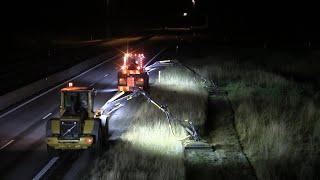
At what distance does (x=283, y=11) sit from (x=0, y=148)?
9062 centimetres

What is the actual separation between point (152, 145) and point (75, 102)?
3.16 m

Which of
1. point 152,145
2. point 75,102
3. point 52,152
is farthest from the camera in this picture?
point 152,145

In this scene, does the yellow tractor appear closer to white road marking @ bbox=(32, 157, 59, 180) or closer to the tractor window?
the tractor window

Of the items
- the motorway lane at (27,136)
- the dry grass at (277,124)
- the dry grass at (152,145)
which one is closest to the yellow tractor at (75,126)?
the dry grass at (152,145)

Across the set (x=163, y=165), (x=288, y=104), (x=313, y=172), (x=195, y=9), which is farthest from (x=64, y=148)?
(x=195, y=9)

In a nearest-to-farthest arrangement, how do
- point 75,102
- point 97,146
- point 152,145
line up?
1. point 97,146
2. point 75,102
3. point 152,145

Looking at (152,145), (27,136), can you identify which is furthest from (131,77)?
(152,145)

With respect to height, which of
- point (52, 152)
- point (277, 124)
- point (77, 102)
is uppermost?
point (77, 102)

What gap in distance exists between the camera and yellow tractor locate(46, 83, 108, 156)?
15.7 m

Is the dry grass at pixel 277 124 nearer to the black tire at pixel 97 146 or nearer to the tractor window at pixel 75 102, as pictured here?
the black tire at pixel 97 146

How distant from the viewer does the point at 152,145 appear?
17.6 metres

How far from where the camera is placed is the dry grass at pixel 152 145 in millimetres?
14391

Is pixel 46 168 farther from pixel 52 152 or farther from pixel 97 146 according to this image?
pixel 97 146

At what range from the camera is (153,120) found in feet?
72.1
